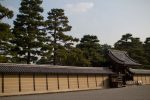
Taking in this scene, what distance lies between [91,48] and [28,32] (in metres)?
19.2

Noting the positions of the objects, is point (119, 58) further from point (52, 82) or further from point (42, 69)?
point (42, 69)

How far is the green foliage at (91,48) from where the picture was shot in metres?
49.7

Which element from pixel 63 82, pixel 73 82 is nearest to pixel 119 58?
pixel 73 82

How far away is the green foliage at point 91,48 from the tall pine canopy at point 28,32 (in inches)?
623

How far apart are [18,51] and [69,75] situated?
7.94m

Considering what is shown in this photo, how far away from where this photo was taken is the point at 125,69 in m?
43.1

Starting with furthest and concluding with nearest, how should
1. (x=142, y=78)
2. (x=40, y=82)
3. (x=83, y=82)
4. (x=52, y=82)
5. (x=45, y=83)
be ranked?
(x=142, y=78) → (x=83, y=82) → (x=52, y=82) → (x=45, y=83) → (x=40, y=82)

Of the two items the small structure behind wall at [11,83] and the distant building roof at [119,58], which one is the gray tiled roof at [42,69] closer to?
the small structure behind wall at [11,83]

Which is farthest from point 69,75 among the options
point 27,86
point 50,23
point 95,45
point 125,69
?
point 95,45

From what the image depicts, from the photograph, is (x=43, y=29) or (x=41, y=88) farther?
(x=43, y=29)

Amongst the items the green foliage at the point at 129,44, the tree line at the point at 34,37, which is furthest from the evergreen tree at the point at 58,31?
the green foliage at the point at 129,44

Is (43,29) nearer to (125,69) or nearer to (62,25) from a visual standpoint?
(62,25)

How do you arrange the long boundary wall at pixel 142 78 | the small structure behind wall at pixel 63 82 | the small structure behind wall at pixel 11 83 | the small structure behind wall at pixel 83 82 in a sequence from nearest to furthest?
the small structure behind wall at pixel 11 83
the small structure behind wall at pixel 63 82
the small structure behind wall at pixel 83 82
the long boundary wall at pixel 142 78

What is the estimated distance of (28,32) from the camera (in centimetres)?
3475
